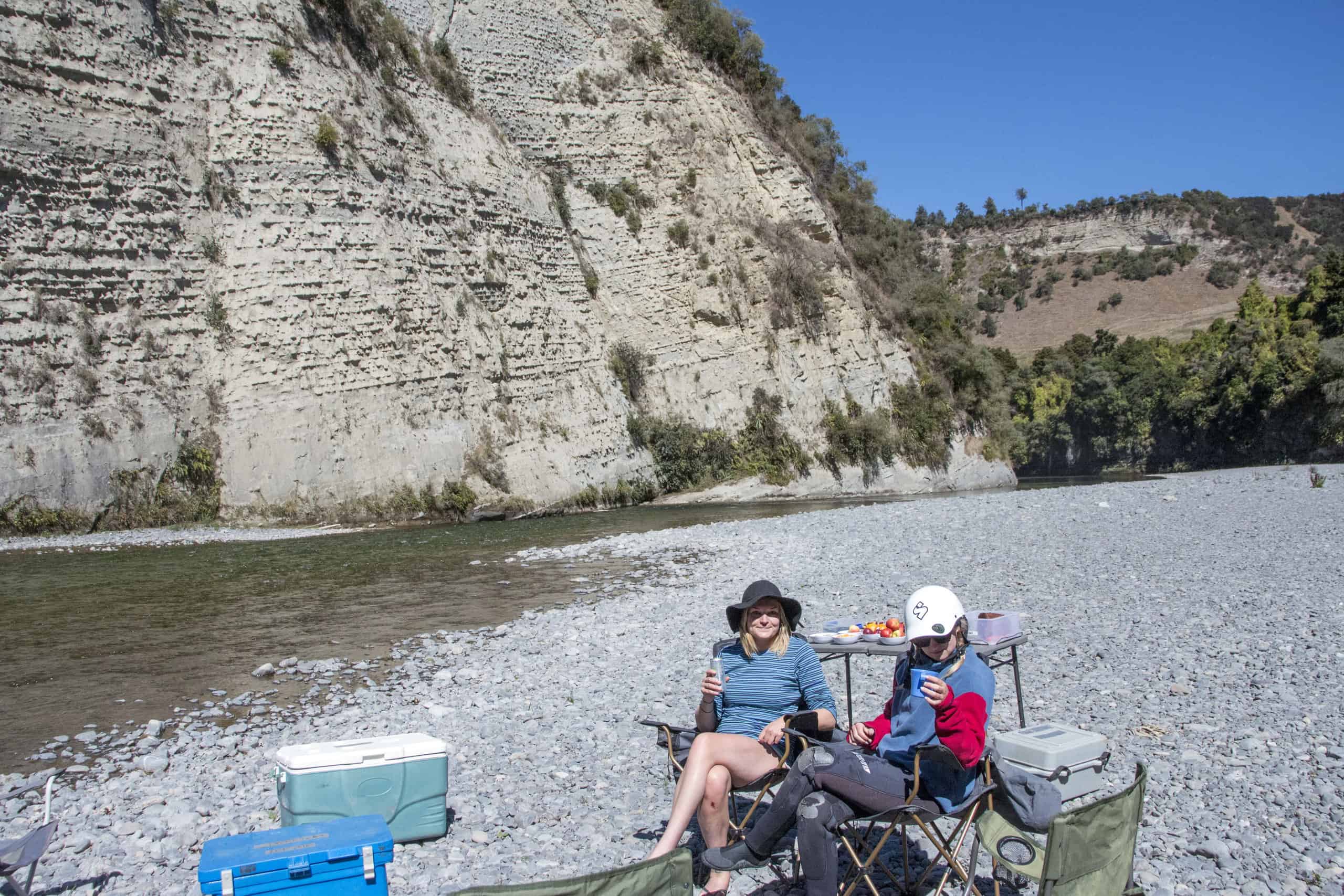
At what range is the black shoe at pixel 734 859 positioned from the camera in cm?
412

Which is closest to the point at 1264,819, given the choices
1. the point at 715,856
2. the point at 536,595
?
the point at 715,856

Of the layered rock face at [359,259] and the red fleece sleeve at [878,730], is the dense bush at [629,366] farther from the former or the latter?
the red fleece sleeve at [878,730]

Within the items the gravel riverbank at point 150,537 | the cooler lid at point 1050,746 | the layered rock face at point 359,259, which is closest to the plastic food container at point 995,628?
the cooler lid at point 1050,746

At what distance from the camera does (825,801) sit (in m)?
3.90

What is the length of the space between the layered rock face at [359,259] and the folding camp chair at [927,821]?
20.5 m

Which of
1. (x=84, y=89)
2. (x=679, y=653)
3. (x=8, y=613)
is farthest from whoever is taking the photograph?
(x=84, y=89)

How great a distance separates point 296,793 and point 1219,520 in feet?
46.5

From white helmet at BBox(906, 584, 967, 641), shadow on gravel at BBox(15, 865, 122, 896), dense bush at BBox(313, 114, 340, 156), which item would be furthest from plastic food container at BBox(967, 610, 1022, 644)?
dense bush at BBox(313, 114, 340, 156)

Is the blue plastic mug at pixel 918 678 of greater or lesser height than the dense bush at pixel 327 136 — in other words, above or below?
below

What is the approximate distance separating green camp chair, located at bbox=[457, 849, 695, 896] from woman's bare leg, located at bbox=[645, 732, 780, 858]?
1.18 meters

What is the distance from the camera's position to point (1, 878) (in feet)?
13.6

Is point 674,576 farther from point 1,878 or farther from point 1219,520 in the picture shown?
point 1,878

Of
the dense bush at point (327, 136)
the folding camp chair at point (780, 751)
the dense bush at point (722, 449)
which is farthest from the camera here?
the dense bush at point (722, 449)

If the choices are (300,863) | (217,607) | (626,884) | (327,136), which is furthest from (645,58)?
(626,884)
